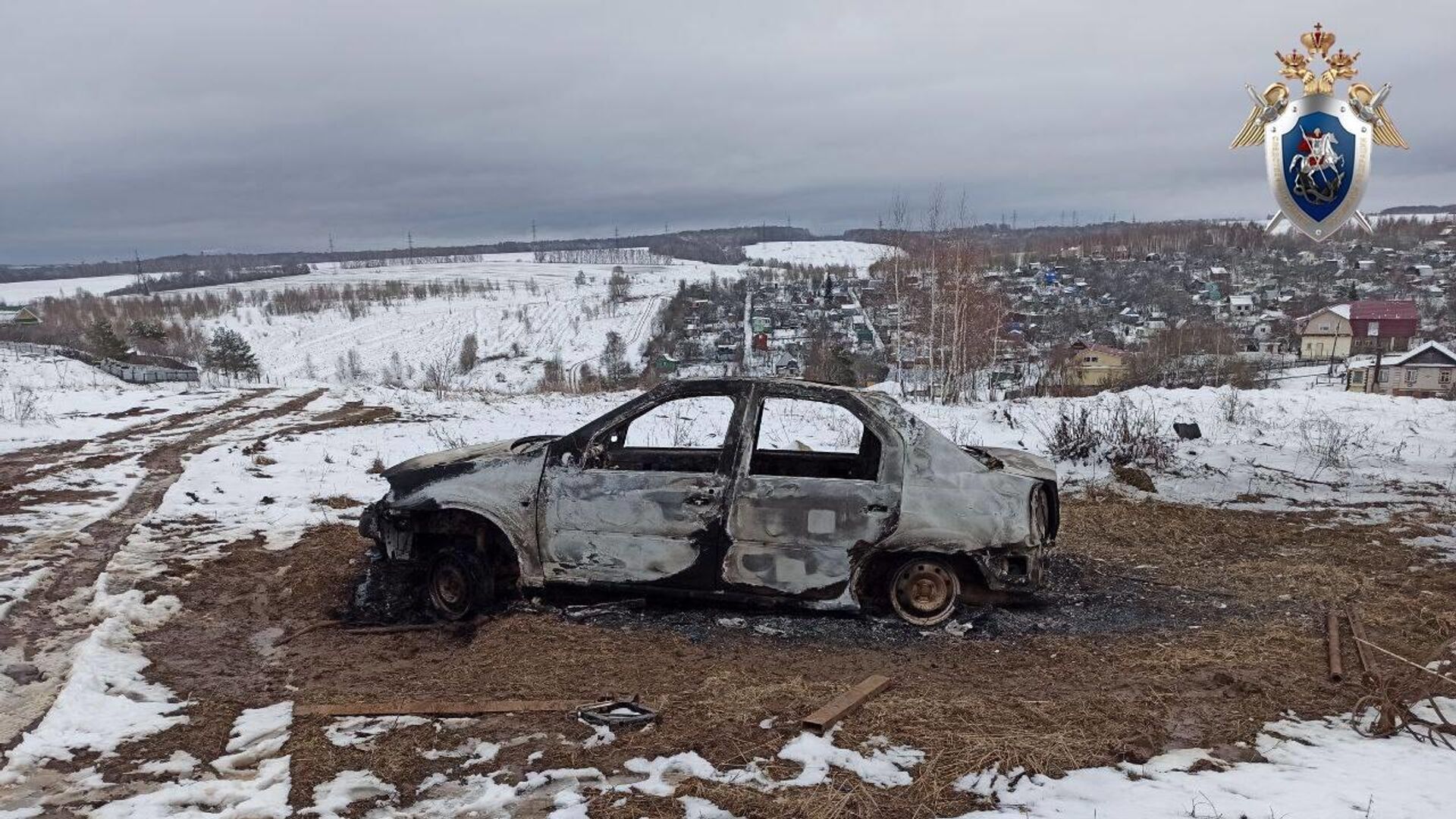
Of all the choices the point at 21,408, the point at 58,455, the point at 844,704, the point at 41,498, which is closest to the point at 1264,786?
the point at 844,704

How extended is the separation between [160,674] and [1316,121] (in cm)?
1049

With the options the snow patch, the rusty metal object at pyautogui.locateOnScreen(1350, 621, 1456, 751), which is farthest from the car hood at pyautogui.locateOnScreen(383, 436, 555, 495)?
the rusty metal object at pyautogui.locateOnScreen(1350, 621, 1456, 751)

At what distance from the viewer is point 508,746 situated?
3.79 meters

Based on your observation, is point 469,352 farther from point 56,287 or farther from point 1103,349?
point 56,287

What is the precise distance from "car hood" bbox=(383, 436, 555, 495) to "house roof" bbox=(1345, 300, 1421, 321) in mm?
34130

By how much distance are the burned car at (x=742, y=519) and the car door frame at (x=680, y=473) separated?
0.01 meters

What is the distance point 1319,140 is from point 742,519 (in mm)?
7184

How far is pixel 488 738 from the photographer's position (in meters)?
3.87

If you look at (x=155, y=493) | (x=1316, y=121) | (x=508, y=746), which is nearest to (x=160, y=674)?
(x=508, y=746)

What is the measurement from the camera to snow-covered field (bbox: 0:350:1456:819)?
3.32 metres

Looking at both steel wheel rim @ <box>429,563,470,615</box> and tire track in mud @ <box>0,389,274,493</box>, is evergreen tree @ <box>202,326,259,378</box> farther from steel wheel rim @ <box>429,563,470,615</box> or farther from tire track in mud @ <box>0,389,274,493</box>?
steel wheel rim @ <box>429,563,470,615</box>

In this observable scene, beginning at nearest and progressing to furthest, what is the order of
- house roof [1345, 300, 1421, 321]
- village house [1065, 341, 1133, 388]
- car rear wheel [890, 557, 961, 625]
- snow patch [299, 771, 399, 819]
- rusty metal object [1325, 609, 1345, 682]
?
snow patch [299, 771, 399, 819]
rusty metal object [1325, 609, 1345, 682]
car rear wheel [890, 557, 961, 625]
house roof [1345, 300, 1421, 321]
village house [1065, 341, 1133, 388]

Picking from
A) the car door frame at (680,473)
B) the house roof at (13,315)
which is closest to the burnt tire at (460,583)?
the car door frame at (680,473)

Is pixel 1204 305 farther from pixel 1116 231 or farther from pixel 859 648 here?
pixel 859 648
